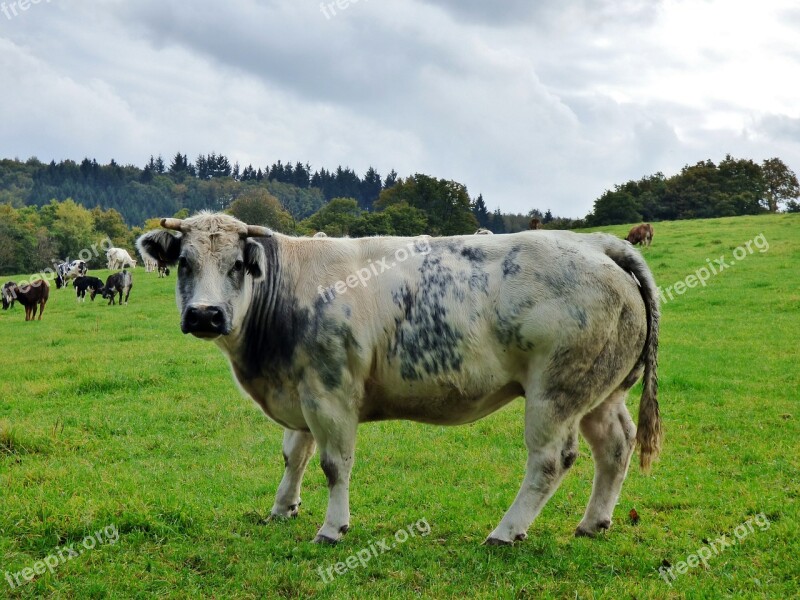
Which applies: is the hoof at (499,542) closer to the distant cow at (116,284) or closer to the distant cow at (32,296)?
the distant cow at (32,296)

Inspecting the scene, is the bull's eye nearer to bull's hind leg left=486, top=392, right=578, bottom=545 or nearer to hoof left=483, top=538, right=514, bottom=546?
bull's hind leg left=486, top=392, right=578, bottom=545

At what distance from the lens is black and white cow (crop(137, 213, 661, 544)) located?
567 cm

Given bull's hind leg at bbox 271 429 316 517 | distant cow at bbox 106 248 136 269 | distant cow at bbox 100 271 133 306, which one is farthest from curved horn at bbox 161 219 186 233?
distant cow at bbox 106 248 136 269

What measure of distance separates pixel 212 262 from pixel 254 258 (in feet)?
1.13

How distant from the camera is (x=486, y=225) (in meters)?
121

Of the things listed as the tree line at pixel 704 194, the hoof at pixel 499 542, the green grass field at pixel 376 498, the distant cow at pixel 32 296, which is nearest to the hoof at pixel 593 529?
the green grass field at pixel 376 498

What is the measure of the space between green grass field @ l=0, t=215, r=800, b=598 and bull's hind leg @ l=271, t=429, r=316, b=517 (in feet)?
0.49

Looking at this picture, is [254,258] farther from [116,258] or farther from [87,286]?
[116,258]

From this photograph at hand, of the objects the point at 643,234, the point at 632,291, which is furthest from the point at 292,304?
the point at 643,234

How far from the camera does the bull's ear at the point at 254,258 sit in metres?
5.90

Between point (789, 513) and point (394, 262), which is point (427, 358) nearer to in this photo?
point (394, 262)

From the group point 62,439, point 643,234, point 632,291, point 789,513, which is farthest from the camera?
point 643,234

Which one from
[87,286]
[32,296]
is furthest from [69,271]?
[32,296]

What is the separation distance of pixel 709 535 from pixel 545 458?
5.53 feet
